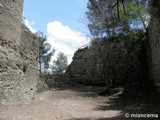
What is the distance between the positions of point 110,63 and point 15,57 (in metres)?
9.42

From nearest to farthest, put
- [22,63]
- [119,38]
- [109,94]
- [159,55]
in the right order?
[22,63], [159,55], [109,94], [119,38]

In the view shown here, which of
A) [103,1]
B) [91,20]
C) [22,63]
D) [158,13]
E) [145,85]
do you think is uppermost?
[103,1]

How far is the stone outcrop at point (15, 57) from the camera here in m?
9.97

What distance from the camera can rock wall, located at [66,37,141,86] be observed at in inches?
722

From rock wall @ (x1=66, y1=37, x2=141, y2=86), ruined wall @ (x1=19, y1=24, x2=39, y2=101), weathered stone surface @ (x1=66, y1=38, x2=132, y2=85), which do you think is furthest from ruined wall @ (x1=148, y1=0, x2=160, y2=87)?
ruined wall @ (x1=19, y1=24, x2=39, y2=101)

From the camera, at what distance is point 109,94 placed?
15.8 m

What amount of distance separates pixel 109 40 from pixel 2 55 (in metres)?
9.54

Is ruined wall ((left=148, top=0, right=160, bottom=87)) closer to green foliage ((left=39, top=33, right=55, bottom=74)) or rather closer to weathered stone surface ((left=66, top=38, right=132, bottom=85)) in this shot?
weathered stone surface ((left=66, top=38, right=132, bottom=85))

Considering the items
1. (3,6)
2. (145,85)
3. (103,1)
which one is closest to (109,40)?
(103,1)

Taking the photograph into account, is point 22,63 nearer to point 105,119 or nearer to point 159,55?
point 105,119

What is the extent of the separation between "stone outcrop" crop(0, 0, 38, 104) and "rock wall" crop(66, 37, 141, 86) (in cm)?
671

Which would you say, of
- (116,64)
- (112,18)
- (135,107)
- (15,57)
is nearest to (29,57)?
(15,57)

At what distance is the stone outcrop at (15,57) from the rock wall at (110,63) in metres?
6.71

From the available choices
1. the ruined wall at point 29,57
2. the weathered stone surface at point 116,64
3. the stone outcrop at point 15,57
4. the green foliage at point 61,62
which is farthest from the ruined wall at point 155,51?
the green foliage at point 61,62
